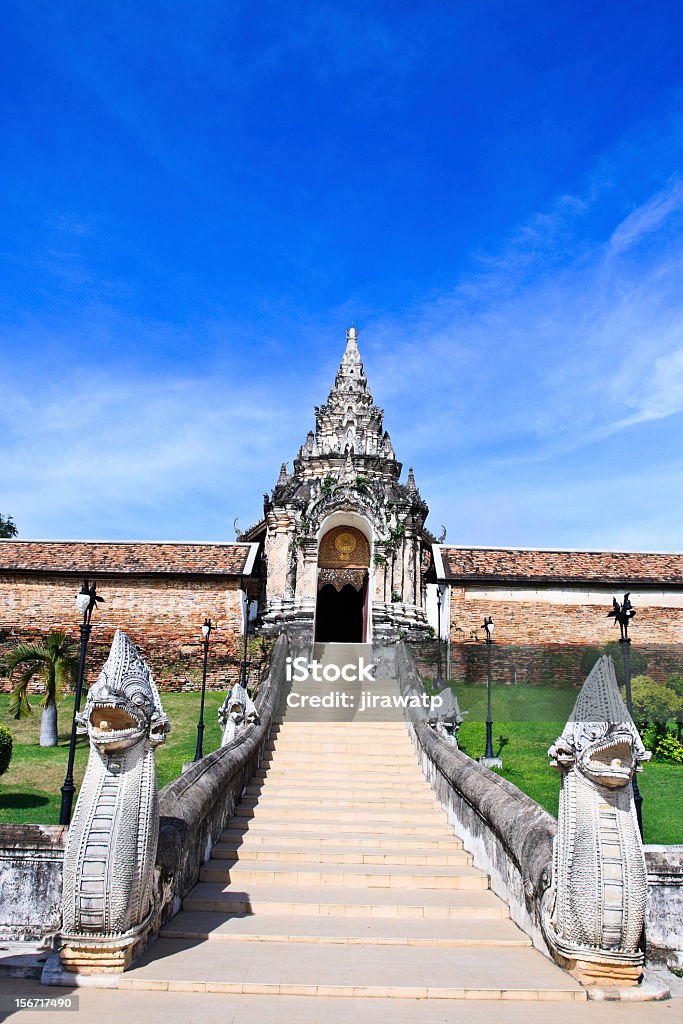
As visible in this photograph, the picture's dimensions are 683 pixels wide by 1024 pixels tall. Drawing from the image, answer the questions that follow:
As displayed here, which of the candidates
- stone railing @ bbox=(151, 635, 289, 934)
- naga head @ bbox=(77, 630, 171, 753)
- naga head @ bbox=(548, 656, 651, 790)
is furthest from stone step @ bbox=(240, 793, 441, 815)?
naga head @ bbox=(548, 656, 651, 790)

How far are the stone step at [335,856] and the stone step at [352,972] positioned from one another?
7.48 ft

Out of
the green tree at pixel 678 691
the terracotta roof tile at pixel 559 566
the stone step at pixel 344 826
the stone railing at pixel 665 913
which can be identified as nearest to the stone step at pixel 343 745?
the stone step at pixel 344 826

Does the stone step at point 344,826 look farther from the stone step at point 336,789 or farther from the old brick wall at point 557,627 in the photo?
the old brick wall at point 557,627

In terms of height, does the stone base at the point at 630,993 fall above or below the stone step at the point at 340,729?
below

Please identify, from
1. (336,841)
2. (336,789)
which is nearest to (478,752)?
(336,789)

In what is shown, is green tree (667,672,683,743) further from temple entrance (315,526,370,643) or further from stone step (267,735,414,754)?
temple entrance (315,526,370,643)

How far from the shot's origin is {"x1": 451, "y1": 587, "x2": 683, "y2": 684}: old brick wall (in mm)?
22391

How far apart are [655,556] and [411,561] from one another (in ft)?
27.9

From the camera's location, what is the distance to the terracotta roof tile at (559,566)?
2392cm

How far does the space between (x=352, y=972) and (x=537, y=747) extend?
1083 centimetres

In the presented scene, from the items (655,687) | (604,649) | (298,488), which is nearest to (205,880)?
(655,687)

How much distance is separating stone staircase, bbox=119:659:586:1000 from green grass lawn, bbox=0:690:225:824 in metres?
2.80

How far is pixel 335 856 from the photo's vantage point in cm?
821

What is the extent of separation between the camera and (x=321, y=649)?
21.3m
